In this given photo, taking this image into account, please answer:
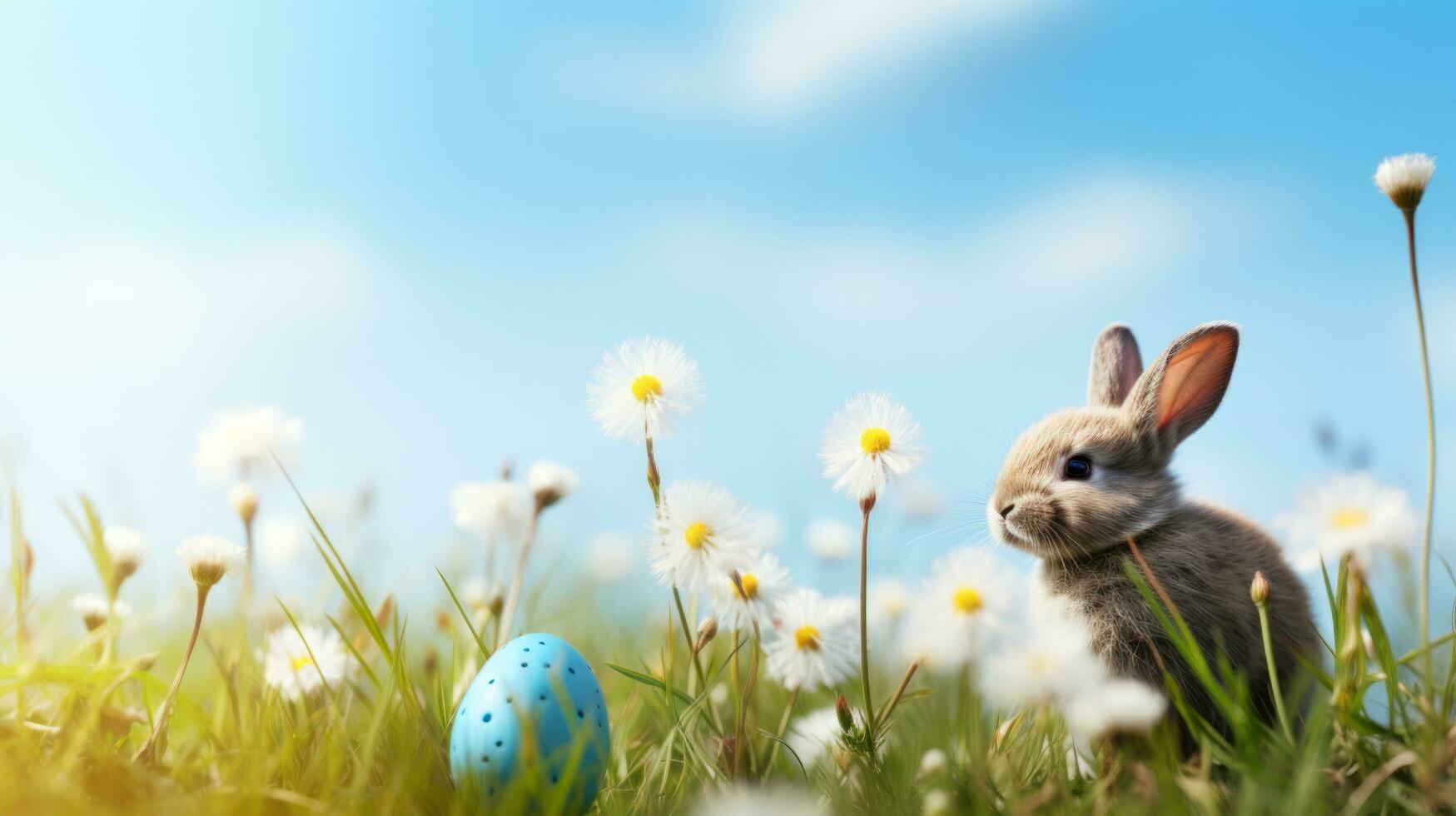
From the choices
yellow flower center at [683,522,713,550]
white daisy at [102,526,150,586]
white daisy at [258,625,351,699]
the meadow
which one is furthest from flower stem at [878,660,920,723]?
white daisy at [102,526,150,586]

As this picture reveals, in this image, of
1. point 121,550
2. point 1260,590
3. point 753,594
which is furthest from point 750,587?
point 121,550

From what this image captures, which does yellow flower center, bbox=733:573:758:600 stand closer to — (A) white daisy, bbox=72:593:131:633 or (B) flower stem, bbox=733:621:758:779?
(B) flower stem, bbox=733:621:758:779

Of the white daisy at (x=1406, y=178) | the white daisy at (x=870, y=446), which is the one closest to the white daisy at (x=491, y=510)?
the white daisy at (x=870, y=446)

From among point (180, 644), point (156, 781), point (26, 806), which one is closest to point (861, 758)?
point (156, 781)

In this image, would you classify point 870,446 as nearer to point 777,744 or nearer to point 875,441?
point 875,441

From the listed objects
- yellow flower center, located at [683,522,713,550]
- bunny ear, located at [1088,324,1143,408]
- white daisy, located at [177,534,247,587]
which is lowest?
yellow flower center, located at [683,522,713,550]

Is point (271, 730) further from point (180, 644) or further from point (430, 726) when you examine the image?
point (180, 644)

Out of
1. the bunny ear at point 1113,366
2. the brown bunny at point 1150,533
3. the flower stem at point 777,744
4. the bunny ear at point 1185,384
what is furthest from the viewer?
the bunny ear at point 1113,366

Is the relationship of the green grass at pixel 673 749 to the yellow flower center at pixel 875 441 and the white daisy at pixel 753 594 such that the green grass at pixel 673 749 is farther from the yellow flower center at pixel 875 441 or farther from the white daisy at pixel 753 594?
the yellow flower center at pixel 875 441
